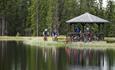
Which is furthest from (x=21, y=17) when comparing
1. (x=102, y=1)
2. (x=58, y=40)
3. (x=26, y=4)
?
(x=58, y=40)

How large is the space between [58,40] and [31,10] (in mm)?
32196

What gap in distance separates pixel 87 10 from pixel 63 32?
715 centimetres

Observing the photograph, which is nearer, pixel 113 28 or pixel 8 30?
pixel 113 28

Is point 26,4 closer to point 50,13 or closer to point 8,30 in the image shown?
point 8,30

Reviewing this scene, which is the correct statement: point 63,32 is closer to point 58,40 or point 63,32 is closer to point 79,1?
point 79,1

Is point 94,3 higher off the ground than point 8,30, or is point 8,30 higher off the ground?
point 94,3

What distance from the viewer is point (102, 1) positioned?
88.7 metres

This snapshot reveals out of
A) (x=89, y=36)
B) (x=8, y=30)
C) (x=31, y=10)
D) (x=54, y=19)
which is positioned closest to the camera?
(x=89, y=36)

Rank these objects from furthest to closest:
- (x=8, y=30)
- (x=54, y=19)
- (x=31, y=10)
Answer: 1. (x=8, y=30)
2. (x=31, y=10)
3. (x=54, y=19)

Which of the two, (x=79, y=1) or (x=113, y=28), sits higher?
(x=79, y=1)

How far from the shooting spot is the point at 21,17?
3543 inches

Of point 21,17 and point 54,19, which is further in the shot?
point 21,17

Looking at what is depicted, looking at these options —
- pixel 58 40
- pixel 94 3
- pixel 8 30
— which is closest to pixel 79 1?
pixel 94 3

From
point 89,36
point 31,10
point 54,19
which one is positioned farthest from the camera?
point 31,10
